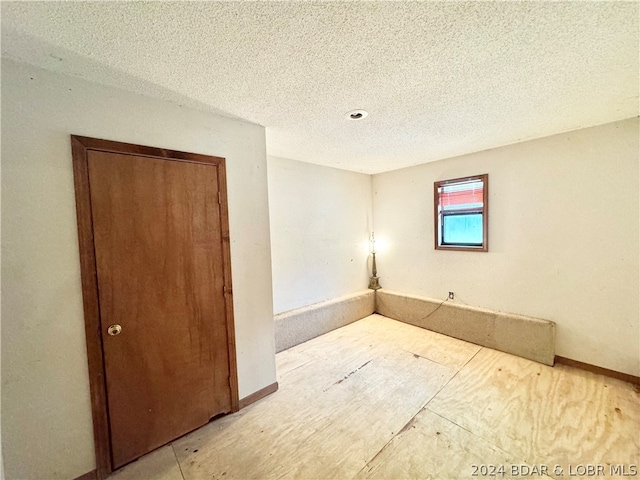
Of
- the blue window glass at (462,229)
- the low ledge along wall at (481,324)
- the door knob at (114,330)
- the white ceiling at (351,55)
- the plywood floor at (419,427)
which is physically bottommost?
the plywood floor at (419,427)

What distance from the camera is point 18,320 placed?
1304 millimetres

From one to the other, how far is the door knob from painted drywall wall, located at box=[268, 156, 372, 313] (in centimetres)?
175

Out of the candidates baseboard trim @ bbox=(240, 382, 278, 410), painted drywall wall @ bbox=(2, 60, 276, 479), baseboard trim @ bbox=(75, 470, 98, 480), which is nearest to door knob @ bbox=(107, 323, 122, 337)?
painted drywall wall @ bbox=(2, 60, 276, 479)

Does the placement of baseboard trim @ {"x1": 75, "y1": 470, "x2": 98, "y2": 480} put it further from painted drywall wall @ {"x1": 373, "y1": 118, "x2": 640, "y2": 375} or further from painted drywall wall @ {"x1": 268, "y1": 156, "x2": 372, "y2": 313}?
painted drywall wall @ {"x1": 373, "y1": 118, "x2": 640, "y2": 375}

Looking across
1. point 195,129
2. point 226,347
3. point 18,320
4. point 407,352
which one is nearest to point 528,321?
point 407,352

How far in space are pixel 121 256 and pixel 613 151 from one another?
417 centimetres

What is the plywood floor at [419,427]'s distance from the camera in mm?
1544

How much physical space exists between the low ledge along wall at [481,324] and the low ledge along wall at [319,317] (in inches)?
17.4

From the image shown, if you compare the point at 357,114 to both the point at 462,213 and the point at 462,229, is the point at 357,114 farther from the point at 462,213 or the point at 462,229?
the point at 462,229

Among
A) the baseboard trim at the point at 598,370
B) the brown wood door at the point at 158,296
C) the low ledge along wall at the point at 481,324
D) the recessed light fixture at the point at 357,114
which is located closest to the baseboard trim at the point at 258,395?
the brown wood door at the point at 158,296

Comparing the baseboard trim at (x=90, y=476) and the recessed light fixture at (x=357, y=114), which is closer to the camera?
the baseboard trim at (x=90, y=476)

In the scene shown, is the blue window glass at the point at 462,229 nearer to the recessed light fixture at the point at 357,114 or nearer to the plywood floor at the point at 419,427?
the plywood floor at the point at 419,427

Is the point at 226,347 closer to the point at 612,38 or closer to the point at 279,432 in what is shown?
the point at 279,432

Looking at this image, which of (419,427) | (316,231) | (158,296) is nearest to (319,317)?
(316,231)
